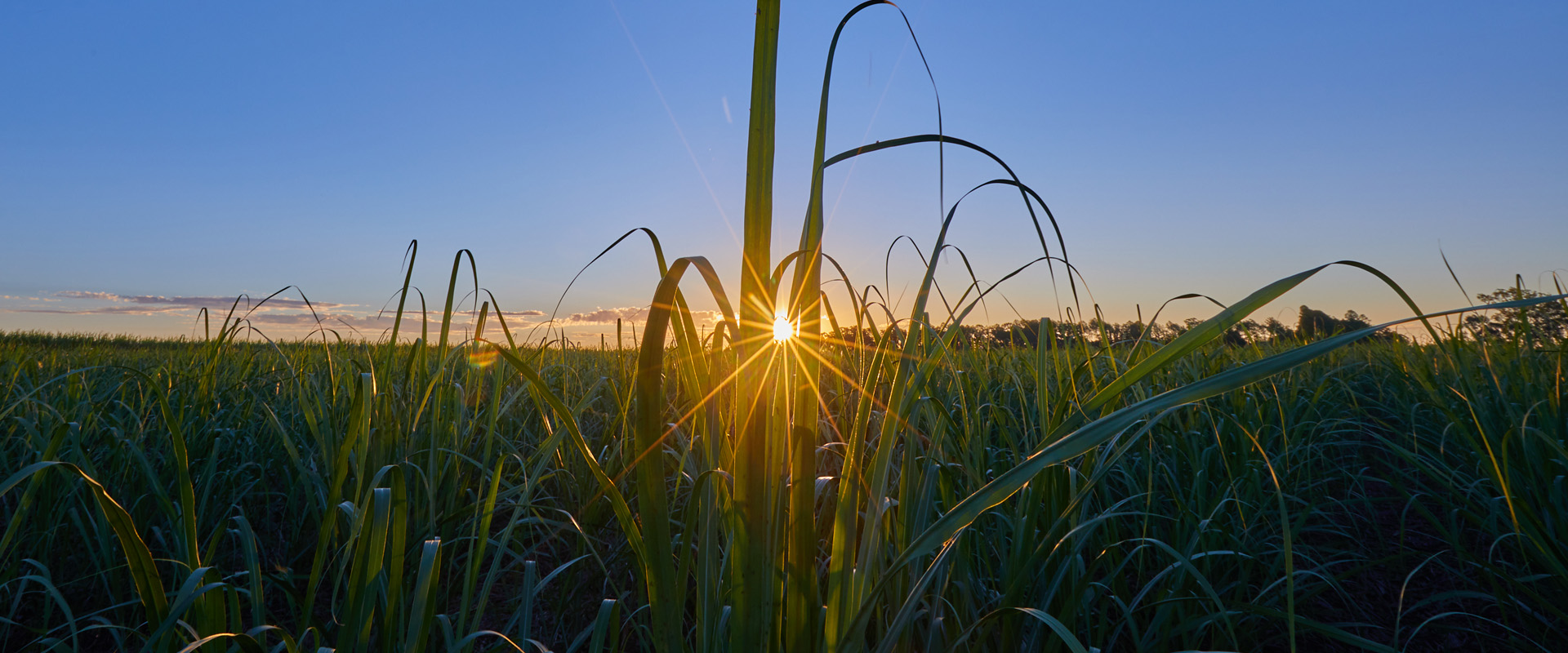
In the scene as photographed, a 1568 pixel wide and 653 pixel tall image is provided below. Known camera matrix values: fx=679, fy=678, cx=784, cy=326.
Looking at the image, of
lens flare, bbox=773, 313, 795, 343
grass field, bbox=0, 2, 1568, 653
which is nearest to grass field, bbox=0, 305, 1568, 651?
grass field, bbox=0, 2, 1568, 653

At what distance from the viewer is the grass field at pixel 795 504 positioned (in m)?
0.88

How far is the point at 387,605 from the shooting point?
3.84ft

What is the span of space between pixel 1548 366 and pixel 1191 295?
7.67ft

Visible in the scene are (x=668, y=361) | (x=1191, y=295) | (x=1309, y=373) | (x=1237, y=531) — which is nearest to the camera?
(x=1191, y=295)

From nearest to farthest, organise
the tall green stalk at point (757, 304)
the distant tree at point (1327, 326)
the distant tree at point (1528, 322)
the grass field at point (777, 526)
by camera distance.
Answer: the tall green stalk at point (757, 304), the grass field at point (777, 526), the distant tree at point (1528, 322), the distant tree at point (1327, 326)

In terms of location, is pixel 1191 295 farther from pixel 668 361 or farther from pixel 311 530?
pixel 311 530

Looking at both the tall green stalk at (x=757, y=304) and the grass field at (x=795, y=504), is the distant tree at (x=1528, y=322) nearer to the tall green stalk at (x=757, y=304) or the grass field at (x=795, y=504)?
the grass field at (x=795, y=504)

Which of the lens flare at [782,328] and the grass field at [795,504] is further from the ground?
the lens flare at [782,328]

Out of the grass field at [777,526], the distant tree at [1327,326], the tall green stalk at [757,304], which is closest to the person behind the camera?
the tall green stalk at [757,304]

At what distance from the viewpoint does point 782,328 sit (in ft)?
2.92

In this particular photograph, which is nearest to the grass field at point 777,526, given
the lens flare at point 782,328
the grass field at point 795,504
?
the grass field at point 795,504

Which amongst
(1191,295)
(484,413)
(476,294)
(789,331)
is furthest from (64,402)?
(1191,295)

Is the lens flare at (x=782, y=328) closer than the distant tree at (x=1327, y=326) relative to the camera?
Yes

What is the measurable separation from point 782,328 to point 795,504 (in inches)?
9.1
